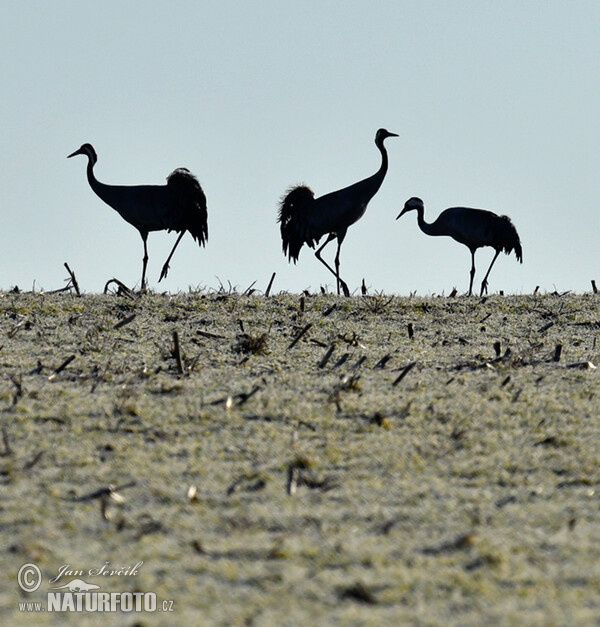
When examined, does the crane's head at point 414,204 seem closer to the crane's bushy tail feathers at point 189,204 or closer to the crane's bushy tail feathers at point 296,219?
the crane's bushy tail feathers at point 296,219

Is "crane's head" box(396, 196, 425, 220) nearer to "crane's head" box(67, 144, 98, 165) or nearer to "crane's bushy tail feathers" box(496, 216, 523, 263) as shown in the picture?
"crane's bushy tail feathers" box(496, 216, 523, 263)

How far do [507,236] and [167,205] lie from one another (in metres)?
5.49

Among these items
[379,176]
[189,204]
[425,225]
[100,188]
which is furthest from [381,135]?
[100,188]

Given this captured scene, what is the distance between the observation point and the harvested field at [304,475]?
2.95 meters

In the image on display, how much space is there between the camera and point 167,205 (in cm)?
1306

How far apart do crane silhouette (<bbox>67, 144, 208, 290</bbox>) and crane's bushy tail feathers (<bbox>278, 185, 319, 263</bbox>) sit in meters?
1.19

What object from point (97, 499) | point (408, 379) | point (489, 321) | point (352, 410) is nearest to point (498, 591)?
point (97, 499)

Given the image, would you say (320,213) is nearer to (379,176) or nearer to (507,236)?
(379,176)

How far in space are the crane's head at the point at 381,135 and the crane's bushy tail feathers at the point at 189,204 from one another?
314cm

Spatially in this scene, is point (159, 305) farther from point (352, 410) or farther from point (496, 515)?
point (496, 515)

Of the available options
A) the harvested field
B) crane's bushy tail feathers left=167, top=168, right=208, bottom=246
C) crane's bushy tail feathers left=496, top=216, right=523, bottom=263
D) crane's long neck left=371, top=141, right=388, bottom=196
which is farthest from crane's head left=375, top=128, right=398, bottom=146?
the harvested field

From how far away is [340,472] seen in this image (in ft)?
13.4

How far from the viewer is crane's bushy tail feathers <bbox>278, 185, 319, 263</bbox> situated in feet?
45.3

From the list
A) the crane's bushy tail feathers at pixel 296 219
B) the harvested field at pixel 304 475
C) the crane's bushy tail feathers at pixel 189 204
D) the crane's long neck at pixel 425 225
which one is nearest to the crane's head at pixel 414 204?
the crane's long neck at pixel 425 225
